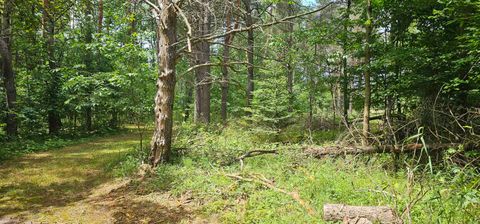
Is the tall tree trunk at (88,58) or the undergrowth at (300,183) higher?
the tall tree trunk at (88,58)

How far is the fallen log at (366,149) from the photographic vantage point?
594 cm

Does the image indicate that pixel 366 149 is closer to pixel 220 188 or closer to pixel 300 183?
pixel 300 183

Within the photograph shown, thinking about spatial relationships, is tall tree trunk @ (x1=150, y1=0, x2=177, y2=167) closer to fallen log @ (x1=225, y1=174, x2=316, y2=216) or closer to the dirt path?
the dirt path

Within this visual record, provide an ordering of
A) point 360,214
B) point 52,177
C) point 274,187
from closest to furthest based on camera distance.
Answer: point 360,214 < point 274,187 < point 52,177

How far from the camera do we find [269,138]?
9.94 meters

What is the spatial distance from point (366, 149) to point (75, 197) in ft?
18.7

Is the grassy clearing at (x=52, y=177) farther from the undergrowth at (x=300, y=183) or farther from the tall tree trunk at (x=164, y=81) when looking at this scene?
the tall tree trunk at (x=164, y=81)

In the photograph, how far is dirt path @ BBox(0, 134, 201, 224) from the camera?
450 cm

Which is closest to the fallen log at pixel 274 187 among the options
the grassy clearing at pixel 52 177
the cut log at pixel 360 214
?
the cut log at pixel 360 214

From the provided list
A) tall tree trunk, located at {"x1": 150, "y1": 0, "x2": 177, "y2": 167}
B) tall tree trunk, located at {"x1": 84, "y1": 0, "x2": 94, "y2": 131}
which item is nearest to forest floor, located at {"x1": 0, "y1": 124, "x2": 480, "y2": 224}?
tall tree trunk, located at {"x1": 150, "y1": 0, "x2": 177, "y2": 167}

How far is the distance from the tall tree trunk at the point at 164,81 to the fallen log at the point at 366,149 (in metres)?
3.11

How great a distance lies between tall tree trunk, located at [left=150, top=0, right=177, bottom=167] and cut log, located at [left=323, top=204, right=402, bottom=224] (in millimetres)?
3777

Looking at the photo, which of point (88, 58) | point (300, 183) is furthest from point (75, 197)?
point (88, 58)

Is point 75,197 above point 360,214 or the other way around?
the other way around
